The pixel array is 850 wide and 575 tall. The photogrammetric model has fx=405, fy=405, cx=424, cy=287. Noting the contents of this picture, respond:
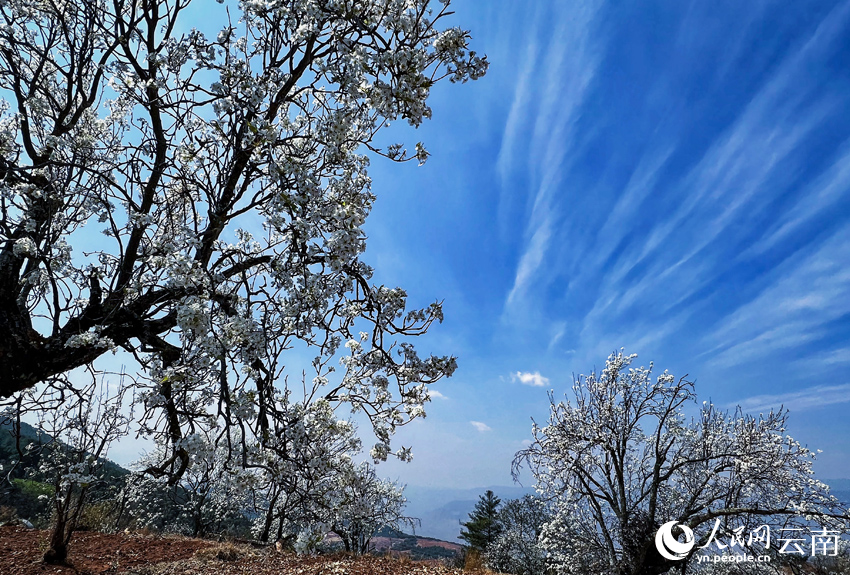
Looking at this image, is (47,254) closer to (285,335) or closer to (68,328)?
(68,328)

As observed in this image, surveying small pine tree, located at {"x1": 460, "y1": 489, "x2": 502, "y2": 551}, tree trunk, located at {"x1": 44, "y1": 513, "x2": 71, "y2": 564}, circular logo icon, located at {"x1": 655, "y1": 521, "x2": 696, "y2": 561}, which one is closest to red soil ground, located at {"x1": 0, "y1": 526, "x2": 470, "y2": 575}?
tree trunk, located at {"x1": 44, "y1": 513, "x2": 71, "y2": 564}

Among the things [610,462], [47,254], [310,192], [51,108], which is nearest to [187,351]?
[310,192]

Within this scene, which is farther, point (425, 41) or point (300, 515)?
point (425, 41)

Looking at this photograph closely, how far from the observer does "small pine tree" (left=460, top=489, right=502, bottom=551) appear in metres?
28.7

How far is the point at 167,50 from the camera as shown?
3.70 meters

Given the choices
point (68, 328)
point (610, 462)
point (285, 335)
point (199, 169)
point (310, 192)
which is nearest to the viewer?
point (310, 192)

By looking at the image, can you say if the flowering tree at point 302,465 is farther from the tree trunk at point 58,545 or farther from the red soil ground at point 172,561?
the tree trunk at point 58,545

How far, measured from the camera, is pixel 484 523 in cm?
2988

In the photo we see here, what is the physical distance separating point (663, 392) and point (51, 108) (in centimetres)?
1282

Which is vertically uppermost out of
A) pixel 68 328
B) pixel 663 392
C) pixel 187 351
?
pixel 663 392

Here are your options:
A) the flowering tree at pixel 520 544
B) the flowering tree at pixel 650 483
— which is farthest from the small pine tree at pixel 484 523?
the flowering tree at pixel 650 483

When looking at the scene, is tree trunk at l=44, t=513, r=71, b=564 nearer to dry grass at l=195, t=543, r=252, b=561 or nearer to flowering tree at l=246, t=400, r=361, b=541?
dry grass at l=195, t=543, r=252, b=561

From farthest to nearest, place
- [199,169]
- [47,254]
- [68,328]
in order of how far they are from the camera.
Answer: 1. [199,169]
2. [68,328]
3. [47,254]

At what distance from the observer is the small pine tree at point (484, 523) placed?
28.7 m
